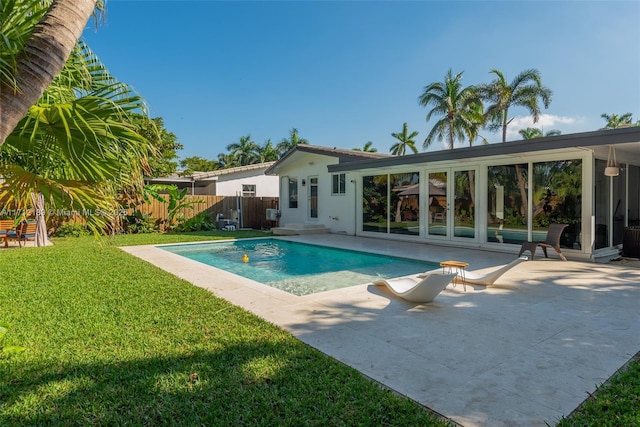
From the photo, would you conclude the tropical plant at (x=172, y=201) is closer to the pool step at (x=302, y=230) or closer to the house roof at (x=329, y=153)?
the pool step at (x=302, y=230)

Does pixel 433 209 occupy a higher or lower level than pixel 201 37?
lower

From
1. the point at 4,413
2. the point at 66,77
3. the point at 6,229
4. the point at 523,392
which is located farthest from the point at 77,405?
the point at 6,229

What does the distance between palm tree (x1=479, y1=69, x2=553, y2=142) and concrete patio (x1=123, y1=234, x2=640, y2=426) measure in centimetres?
2647

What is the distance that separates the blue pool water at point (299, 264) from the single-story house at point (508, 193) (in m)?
3.37

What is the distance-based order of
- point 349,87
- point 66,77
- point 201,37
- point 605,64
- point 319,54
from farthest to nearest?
point 349,87 → point 319,54 → point 201,37 → point 605,64 → point 66,77

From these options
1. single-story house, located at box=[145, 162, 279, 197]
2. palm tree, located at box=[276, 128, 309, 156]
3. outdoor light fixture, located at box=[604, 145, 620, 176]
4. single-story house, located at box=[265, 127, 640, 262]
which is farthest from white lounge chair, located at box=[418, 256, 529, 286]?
palm tree, located at box=[276, 128, 309, 156]

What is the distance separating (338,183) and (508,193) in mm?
8159

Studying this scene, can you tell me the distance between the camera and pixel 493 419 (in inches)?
106

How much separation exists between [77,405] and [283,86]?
76.5 ft

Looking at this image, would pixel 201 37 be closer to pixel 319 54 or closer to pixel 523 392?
pixel 319 54

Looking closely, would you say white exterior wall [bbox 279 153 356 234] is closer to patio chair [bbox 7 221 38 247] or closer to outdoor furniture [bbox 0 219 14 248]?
patio chair [bbox 7 221 38 247]

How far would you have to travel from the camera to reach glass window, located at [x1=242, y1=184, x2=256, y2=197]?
89.7ft

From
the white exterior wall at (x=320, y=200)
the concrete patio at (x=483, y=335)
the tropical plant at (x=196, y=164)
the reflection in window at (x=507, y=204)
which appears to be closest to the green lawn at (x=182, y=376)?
the concrete patio at (x=483, y=335)

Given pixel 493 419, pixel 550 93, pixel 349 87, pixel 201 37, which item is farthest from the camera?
pixel 550 93
